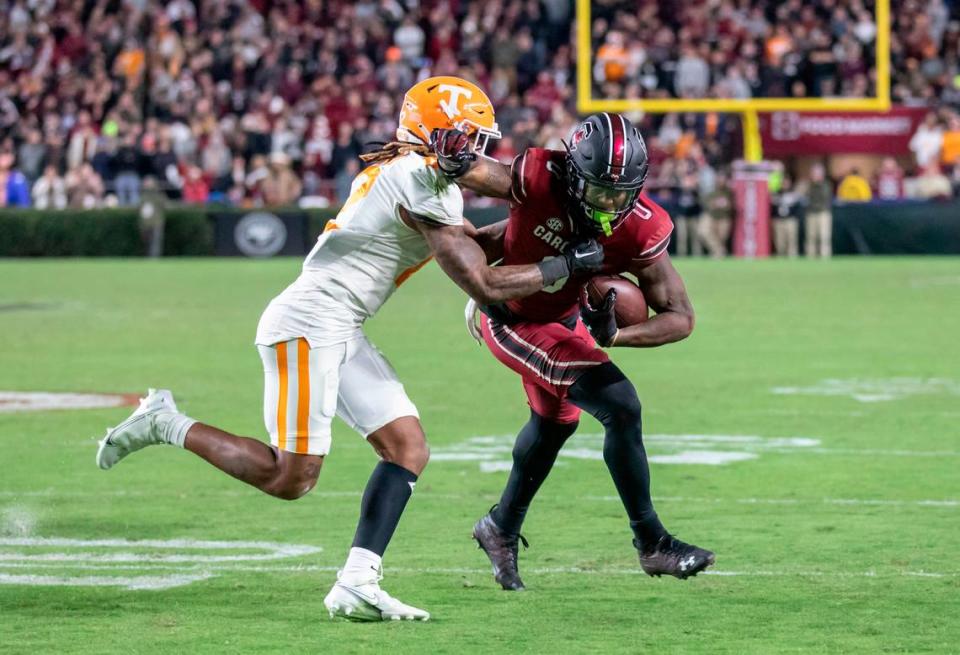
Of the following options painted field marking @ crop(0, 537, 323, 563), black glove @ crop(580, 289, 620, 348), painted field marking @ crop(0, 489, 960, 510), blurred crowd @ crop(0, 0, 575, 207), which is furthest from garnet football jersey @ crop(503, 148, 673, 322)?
blurred crowd @ crop(0, 0, 575, 207)

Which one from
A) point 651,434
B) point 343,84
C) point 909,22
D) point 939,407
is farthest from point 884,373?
point 343,84

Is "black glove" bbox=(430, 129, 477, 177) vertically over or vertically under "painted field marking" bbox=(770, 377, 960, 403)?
over

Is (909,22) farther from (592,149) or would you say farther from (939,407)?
(592,149)

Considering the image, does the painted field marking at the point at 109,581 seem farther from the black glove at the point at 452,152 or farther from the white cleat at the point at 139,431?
the black glove at the point at 452,152

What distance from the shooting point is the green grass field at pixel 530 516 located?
17.9 feet

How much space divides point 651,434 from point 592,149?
4417 mm

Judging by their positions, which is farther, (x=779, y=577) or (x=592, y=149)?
(x=779, y=577)

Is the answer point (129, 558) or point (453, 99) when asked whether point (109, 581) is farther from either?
point (453, 99)

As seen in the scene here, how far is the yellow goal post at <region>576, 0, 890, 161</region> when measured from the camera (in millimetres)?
24891

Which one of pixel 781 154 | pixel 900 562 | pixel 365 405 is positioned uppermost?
pixel 365 405

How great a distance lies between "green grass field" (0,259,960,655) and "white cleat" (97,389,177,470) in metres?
0.46

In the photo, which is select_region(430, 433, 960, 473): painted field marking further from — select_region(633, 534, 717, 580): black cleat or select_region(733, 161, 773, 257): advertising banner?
select_region(733, 161, 773, 257): advertising banner

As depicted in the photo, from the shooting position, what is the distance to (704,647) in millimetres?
5188

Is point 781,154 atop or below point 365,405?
below
